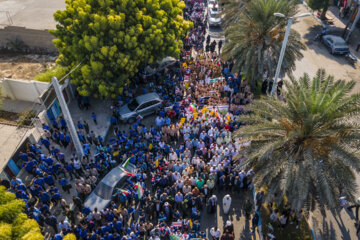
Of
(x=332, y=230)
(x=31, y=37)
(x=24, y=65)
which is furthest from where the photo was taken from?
(x=31, y=37)

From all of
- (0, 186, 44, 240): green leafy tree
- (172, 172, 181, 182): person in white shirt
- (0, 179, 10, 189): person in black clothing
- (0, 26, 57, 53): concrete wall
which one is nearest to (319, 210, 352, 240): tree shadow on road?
(172, 172, 181, 182): person in white shirt

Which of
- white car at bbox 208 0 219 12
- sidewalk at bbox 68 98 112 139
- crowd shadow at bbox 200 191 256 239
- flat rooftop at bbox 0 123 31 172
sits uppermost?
white car at bbox 208 0 219 12

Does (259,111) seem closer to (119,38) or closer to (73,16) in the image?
(119,38)

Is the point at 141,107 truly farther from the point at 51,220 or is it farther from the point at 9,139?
the point at 51,220

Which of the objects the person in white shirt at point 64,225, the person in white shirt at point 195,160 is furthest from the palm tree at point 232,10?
the person in white shirt at point 64,225

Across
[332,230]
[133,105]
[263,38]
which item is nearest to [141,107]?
[133,105]

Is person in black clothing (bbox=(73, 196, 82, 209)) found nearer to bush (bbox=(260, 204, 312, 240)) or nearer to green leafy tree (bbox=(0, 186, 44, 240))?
green leafy tree (bbox=(0, 186, 44, 240))

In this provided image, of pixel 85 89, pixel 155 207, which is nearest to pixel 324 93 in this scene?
pixel 155 207
